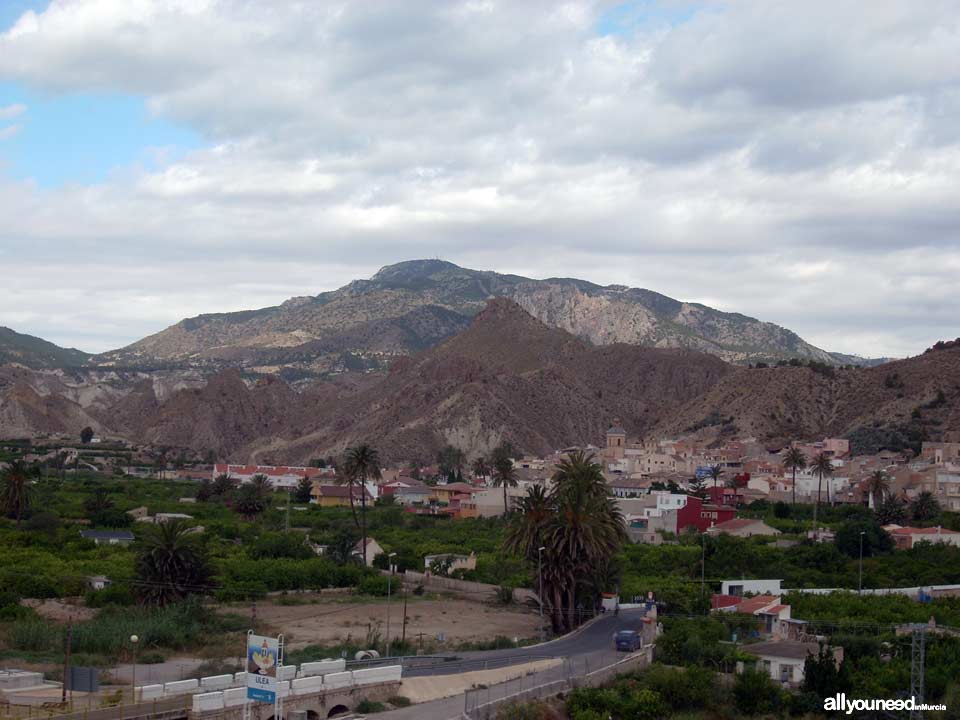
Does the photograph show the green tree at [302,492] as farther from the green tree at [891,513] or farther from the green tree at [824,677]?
the green tree at [824,677]

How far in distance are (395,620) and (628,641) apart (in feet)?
40.8

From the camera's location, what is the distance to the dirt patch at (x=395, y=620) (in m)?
47.4

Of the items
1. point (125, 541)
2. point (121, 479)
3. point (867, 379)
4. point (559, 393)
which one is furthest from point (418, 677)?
point (559, 393)

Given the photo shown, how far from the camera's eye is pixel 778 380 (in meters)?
163

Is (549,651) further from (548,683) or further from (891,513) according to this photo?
(891,513)

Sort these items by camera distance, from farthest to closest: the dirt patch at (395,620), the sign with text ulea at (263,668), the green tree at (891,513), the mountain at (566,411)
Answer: the mountain at (566,411)
the green tree at (891,513)
the dirt patch at (395,620)
the sign with text ulea at (263,668)

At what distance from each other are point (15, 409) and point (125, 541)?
122959 mm

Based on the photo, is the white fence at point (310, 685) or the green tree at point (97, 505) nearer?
the white fence at point (310, 685)

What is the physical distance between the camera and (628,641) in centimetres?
4203

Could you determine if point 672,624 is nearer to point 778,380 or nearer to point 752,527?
point 752,527

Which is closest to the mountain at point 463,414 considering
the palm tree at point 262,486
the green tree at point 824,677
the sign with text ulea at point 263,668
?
the palm tree at point 262,486

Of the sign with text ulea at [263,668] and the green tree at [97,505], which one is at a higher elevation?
the green tree at [97,505]

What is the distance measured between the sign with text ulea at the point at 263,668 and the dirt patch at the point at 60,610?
2085cm

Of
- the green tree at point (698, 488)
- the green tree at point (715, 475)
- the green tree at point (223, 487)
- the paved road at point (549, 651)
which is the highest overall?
the green tree at point (715, 475)
